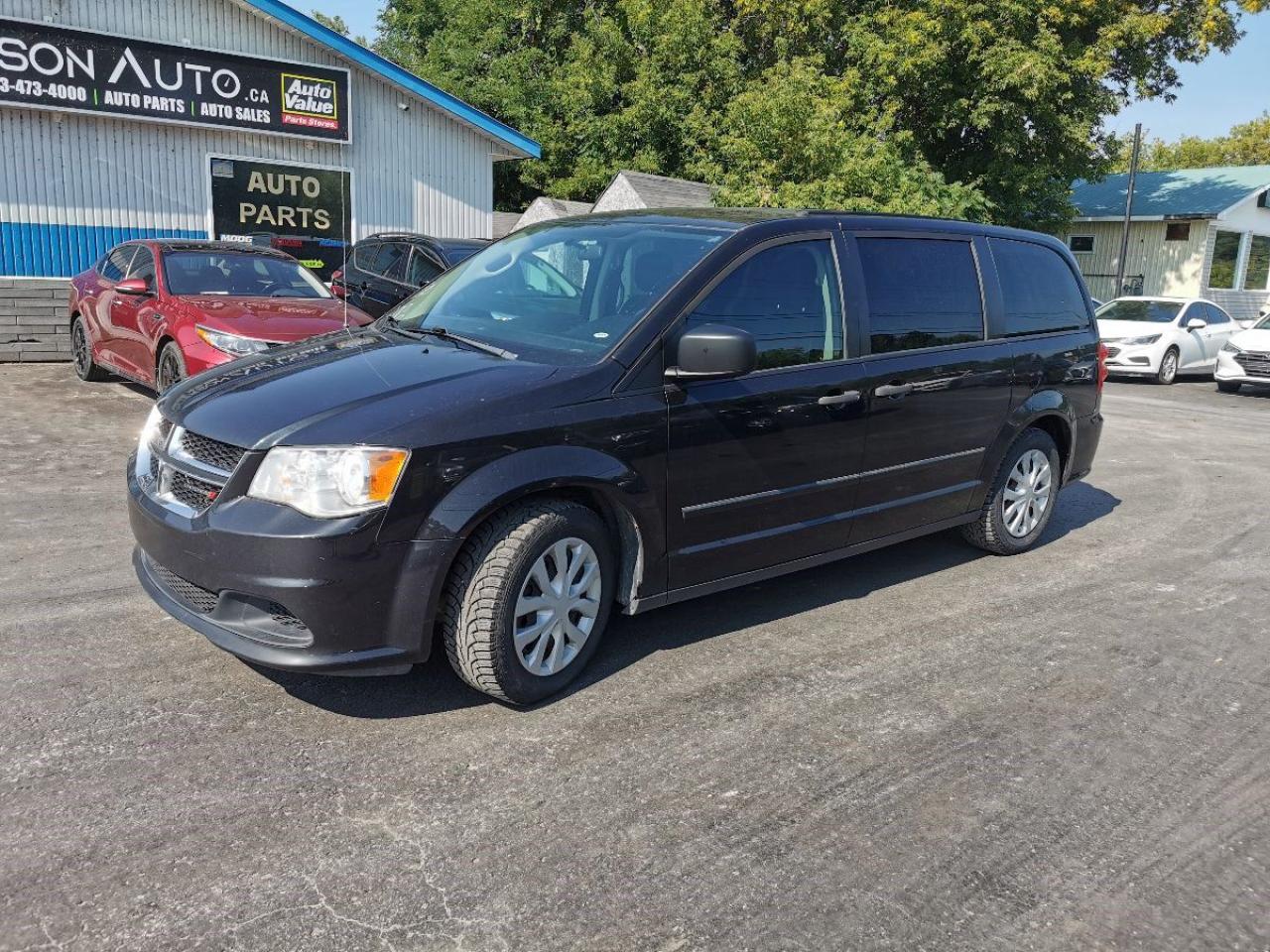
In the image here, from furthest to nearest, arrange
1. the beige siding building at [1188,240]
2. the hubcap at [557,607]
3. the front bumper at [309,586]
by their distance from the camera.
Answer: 1. the beige siding building at [1188,240]
2. the hubcap at [557,607]
3. the front bumper at [309,586]

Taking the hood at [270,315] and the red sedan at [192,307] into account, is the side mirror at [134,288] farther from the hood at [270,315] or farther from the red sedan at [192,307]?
the hood at [270,315]

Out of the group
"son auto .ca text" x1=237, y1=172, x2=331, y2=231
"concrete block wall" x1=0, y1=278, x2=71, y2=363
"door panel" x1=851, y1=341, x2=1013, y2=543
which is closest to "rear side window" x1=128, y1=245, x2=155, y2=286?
"concrete block wall" x1=0, y1=278, x2=71, y2=363

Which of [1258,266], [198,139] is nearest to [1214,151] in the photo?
[1258,266]

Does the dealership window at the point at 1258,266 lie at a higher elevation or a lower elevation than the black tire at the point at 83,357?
higher

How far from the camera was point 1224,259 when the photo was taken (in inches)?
1380

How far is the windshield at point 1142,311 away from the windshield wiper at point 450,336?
1645cm

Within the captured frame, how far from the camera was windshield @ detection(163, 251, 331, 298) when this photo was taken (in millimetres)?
9250

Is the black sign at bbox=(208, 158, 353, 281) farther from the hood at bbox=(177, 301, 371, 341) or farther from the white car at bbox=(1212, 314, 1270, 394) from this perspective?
the white car at bbox=(1212, 314, 1270, 394)

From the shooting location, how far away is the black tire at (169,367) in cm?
848

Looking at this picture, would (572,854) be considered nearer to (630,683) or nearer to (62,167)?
(630,683)

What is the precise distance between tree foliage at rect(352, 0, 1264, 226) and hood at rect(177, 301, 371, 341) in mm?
12773

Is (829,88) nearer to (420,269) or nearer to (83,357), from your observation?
(420,269)

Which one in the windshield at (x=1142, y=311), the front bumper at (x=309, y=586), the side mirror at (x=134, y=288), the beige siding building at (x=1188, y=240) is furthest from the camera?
the beige siding building at (x=1188, y=240)

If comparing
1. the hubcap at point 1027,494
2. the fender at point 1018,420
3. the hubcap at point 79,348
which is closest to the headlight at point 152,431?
the fender at point 1018,420
